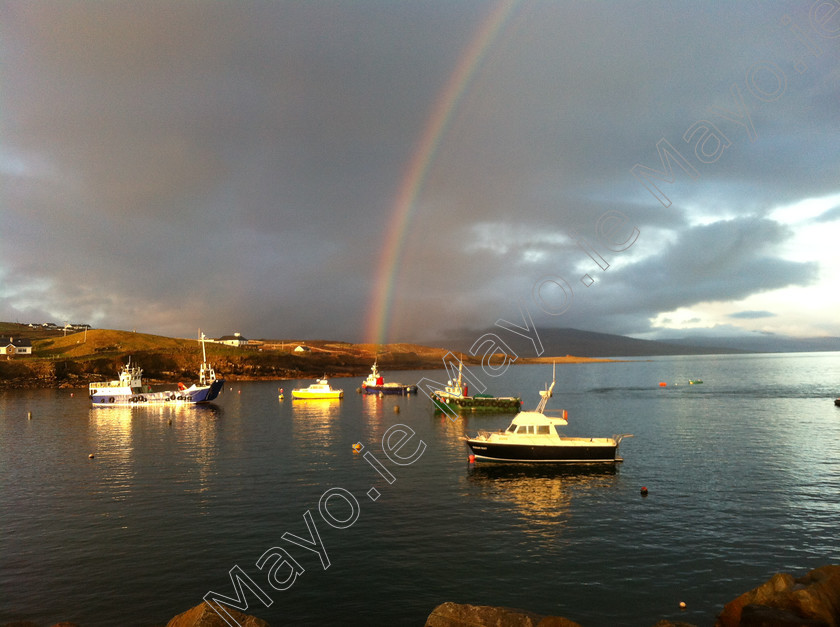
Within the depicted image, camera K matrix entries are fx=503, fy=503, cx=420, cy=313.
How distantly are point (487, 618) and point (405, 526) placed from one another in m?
15.4

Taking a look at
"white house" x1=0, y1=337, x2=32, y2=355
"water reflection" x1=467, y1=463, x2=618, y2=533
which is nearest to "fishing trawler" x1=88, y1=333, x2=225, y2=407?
"water reflection" x1=467, y1=463, x2=618, y2=533

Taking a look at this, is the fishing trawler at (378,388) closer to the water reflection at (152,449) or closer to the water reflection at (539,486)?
the water reflection at (152,449)

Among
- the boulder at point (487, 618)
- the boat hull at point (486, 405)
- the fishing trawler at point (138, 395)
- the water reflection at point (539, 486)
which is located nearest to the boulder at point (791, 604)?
the boulder at point (487, 618)

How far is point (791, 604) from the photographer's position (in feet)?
55.2

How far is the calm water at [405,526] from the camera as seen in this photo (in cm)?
2236

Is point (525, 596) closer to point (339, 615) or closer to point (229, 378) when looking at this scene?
point (339, 615)

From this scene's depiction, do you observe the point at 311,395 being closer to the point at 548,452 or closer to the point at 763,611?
the point at 548,452

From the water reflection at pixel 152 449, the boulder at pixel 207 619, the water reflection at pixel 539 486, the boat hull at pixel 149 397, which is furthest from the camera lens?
the boat hull at pixel 149 397

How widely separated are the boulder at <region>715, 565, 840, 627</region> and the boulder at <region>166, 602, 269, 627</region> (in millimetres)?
16185

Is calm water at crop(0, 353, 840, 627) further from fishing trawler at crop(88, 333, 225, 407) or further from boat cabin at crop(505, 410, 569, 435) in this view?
fishing trawler at crop(88, 333, 225, 407)

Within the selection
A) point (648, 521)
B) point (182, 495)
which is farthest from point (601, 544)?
point (182, 495)

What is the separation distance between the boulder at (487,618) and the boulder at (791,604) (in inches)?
229

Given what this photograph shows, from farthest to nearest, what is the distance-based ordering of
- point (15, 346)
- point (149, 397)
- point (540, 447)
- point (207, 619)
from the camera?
1. point (15, 346)
2. point (149, 397)
3. point (540, 447)
4. point (207, 619)

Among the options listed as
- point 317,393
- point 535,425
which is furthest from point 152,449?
point 317,393
